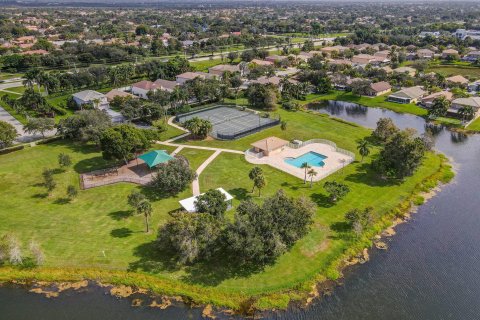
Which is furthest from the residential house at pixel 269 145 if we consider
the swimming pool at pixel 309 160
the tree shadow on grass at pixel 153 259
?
the tree shadow on grass at pixel 153 259

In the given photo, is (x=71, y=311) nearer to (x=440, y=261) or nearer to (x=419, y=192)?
(x=440, y=261)

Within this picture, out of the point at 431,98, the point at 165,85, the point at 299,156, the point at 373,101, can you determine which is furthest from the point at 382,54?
the point at 299,156

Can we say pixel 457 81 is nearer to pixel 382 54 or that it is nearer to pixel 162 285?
pixel 382 54

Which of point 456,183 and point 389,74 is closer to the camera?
point 456,183

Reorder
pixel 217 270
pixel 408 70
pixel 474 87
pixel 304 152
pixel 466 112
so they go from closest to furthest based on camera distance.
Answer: pixel 217 270 < pixel 304 152 < pixel 466 112 < pixel 474 87 < pixel 408 70

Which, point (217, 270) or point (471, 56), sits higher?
point (471, 56)

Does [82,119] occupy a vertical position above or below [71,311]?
above

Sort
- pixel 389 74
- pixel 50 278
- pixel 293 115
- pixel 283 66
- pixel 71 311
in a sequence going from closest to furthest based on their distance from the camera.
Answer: pixel 71 311, pixel 50 278, pixel 293 115, pixel 389 74, pixel 283 66

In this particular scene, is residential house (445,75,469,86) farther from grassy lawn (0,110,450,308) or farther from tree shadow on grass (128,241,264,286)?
→ tree shadow on grass (128,241,264,286)

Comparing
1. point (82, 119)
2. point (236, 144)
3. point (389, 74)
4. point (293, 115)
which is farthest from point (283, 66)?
point (82, 119)
